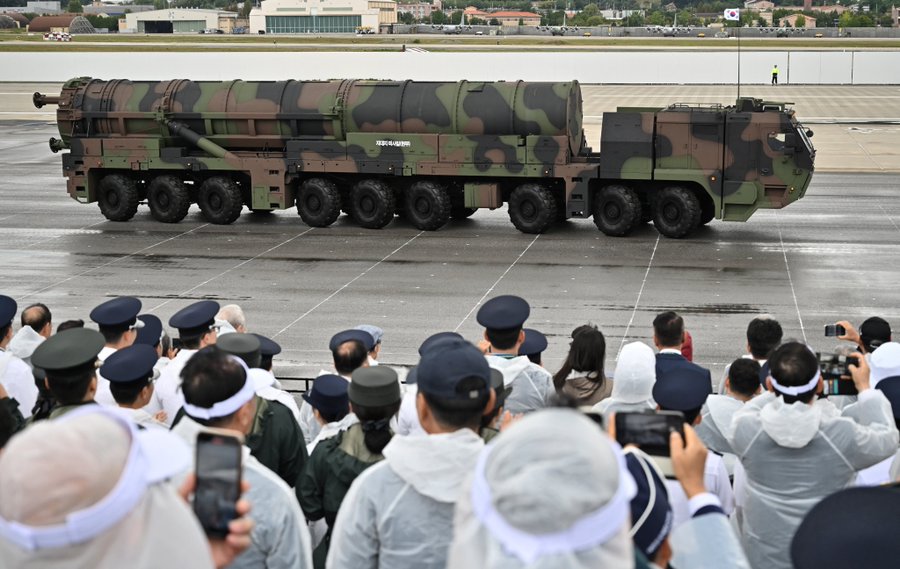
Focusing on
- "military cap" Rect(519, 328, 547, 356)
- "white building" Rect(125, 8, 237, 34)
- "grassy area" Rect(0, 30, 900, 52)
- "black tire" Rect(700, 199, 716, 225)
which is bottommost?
"black tire" Rect(700, 199, 716, 225)

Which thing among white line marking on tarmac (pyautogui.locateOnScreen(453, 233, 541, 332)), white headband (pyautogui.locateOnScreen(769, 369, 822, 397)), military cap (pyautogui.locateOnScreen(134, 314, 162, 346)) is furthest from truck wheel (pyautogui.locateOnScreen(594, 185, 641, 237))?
white headband (pyautogui.locateOnScreen(769, 369, 822, 397))

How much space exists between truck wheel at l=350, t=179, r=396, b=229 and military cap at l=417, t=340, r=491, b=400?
17.7 meters

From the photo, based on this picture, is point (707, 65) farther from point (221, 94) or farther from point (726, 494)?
point (726, 494)

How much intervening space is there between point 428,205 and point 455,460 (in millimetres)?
17722

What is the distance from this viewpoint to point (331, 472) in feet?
17.7

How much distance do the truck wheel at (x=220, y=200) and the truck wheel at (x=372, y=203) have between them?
2.11 m

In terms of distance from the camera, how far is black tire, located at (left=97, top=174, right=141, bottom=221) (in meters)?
23.0

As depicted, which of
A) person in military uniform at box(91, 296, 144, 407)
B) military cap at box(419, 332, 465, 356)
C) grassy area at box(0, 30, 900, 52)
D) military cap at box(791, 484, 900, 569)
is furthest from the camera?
grassy area at box(0, 30, 900, 52)

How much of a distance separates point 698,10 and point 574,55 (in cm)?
11553

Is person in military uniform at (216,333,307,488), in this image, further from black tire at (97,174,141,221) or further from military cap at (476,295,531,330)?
black tire at (97,174,141,221)

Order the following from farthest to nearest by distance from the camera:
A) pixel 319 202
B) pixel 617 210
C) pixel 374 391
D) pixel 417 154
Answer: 1. pixel 319 202
2. pixel 417 154
3. pixel 617 210
4. pixel 374 391

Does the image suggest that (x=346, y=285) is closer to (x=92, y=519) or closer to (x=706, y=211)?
(x=706, y=211)

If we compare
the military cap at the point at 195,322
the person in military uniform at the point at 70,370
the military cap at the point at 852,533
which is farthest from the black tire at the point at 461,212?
the military cap at the point at 852,533

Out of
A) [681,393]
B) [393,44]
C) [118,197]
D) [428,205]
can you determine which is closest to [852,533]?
[681,393]
